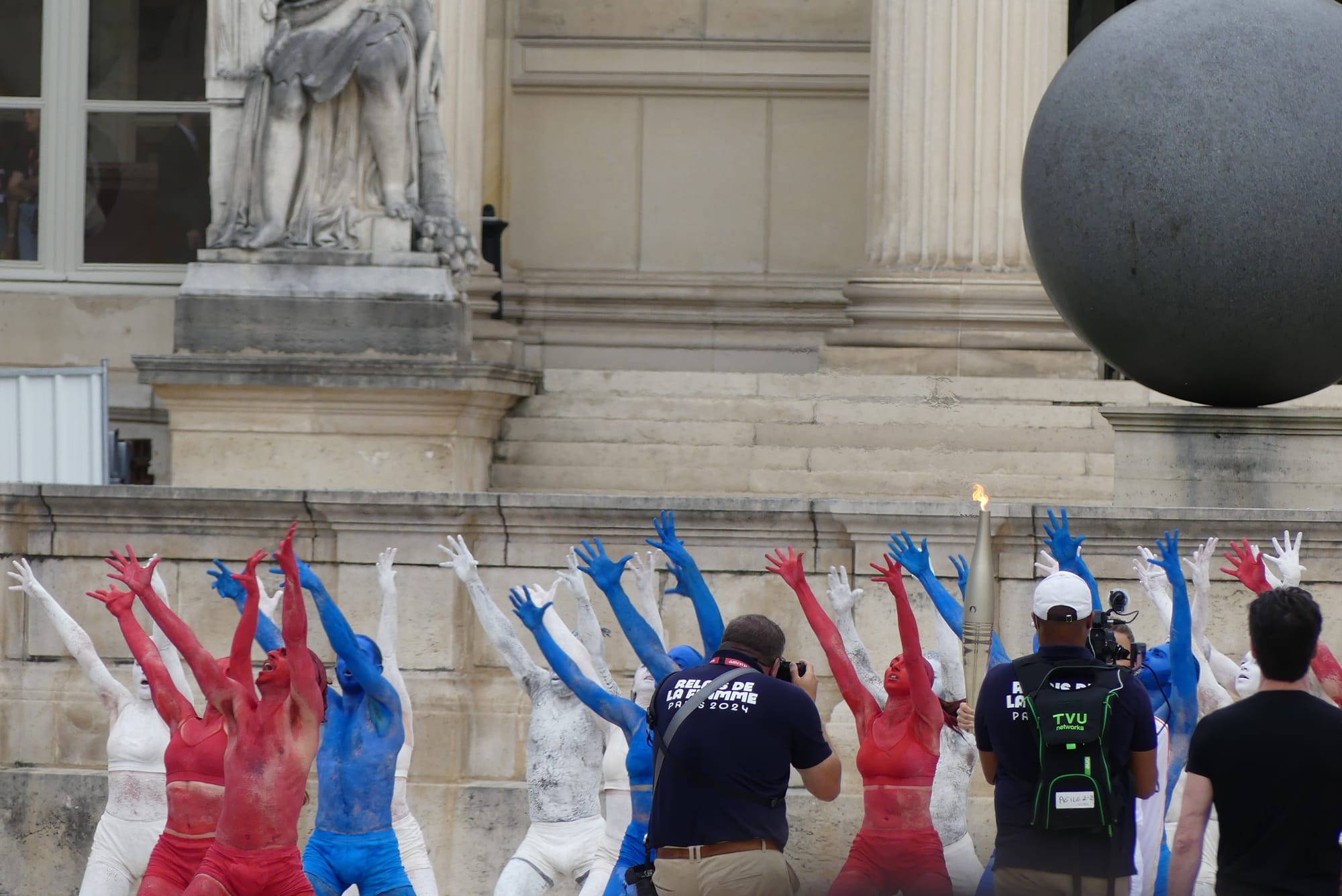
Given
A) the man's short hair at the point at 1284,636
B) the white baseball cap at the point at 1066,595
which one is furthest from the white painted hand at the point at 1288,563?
the man's short hair at the point at 1284,636

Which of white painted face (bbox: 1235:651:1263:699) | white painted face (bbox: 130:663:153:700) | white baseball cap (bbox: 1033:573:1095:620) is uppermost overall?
white baseball cap (bbox: 1033:573:1095:620)

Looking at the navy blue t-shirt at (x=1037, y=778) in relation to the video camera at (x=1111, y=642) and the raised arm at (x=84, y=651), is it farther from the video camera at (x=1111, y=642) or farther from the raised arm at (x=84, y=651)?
the raised arm at (x=84, y=651)

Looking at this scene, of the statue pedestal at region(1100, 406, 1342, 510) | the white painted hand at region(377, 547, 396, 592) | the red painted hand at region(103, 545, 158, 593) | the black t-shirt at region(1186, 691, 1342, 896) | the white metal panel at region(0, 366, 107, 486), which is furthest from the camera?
the white metal panel at region(0, 366, 107, 486)

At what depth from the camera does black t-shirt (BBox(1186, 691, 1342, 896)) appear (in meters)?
5.14

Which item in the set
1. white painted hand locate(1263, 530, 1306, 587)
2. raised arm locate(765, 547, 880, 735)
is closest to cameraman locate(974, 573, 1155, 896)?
raised arm locate(765, 547, 880, 735)

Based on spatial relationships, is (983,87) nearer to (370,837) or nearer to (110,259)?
(110,259)

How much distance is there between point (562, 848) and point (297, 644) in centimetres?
174

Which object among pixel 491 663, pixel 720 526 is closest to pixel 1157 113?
pixel 720 526

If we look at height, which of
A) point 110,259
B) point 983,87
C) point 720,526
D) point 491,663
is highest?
point 983,87

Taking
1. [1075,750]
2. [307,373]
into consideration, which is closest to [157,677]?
[1075,750]

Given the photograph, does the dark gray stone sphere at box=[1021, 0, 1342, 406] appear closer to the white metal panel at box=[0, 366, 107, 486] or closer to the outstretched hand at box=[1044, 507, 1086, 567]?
the outstretched hand at box=[1044, 507, 1086, 567]

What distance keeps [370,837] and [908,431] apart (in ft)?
19.3

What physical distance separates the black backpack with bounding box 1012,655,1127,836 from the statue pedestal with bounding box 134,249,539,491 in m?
6.88

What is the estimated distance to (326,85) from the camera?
1273 cm
